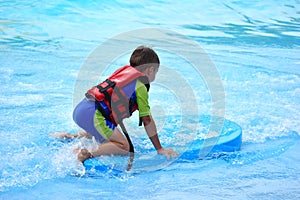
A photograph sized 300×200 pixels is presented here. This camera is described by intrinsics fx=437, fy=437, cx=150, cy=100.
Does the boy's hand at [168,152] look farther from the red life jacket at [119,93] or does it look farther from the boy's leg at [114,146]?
the red life jacket at [119,93]

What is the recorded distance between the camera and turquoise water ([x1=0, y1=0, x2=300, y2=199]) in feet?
9.78

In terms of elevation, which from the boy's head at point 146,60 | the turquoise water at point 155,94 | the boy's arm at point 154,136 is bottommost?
the turquoise water at point 155,94

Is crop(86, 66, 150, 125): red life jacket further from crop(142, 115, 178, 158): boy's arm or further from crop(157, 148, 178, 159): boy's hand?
crop(157, 148, 178, 159): boy's hand

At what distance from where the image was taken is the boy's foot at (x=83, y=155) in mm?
3188

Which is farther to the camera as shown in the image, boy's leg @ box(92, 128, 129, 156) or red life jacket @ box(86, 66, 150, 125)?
boy's leg @ box(92, 128, 129, 156)

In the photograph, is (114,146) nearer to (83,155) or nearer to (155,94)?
(83,155)

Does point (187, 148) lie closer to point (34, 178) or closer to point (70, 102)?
point (34, 178)

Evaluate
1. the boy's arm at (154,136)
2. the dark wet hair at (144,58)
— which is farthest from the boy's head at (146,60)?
the boy's arm at (154,136)

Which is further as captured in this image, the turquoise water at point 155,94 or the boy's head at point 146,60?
the boy's head at point 146,60

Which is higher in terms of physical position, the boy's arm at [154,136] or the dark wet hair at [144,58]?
the dark wet hair at [144,58]

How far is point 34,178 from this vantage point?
2996mm

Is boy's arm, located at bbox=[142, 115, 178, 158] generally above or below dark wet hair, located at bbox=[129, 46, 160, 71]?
below

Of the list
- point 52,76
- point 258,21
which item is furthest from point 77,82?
point 258,21

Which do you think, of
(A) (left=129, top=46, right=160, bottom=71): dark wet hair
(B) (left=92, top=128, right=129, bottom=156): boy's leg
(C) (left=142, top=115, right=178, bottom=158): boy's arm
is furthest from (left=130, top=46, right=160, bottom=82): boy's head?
(B) (left=92, top=128, right=129, bottom=156): boy's leg
